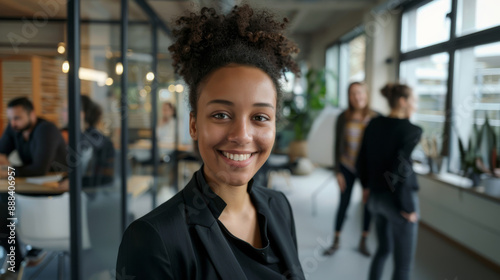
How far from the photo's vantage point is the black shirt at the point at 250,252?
0.78m

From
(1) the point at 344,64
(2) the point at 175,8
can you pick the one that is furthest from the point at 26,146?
(1) the point at 344,64

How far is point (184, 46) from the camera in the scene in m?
0.85

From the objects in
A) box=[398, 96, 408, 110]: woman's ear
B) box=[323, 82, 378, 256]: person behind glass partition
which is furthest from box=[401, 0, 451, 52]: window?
box=[398, 96, 408, 110]: woman's ear

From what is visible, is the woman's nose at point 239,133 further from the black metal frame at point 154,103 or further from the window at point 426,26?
the window at point 426,26

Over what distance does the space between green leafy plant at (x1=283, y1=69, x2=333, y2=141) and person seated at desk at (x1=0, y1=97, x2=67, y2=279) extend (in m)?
6.25

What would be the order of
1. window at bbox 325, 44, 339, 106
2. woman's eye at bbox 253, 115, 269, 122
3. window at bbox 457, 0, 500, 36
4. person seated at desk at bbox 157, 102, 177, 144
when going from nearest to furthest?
woman's eye at bbox 253, 115, 269, 122 → window at bbox 457, 0, 500, 36 → person seated at desk at bbox 157, 102, 177, 144 → window at bbox 325, 44, 339, 106

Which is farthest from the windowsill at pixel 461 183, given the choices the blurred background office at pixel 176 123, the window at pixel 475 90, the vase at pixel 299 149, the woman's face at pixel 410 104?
the vase at pixel 299 149

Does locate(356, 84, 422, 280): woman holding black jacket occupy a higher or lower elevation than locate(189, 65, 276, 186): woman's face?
lower

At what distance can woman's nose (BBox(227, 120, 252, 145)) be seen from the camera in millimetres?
749

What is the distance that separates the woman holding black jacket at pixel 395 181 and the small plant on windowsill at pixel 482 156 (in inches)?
40.6

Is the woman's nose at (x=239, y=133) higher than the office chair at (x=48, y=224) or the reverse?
higher

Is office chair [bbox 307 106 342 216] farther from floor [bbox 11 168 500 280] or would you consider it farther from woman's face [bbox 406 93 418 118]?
woman's face [bbox 406 93 418 118]

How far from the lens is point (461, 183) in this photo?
3648 millimetres

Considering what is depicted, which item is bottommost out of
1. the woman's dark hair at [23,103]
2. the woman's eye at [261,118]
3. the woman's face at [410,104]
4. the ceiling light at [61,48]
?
the woman's eye at [261,118]
